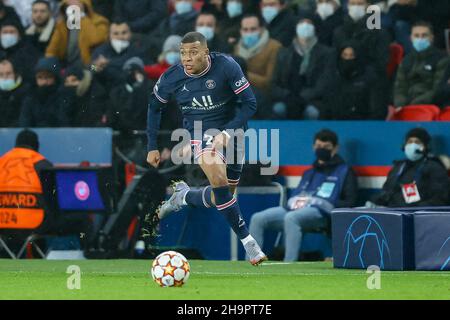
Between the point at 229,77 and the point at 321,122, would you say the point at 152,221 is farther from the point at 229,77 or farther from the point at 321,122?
the point at 229,77

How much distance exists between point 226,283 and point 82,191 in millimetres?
4453

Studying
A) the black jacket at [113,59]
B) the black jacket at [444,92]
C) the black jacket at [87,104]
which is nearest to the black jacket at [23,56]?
the black jacket at [113,59]

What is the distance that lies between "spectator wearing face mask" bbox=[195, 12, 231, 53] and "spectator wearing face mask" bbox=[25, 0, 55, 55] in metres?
2.32

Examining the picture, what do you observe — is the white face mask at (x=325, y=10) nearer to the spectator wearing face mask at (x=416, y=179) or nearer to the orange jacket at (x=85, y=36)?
the spectator wearing face mask at (x=416, y=179)

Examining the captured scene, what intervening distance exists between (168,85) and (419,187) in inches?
122

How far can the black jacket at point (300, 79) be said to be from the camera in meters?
15.1

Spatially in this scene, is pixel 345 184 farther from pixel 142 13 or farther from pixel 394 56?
pixel 142 13

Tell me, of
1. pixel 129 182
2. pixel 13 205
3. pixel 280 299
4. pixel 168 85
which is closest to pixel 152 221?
pixel 129 182

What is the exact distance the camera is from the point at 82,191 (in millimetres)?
14539

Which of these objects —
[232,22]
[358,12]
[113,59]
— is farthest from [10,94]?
[358,12]

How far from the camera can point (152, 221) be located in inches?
576

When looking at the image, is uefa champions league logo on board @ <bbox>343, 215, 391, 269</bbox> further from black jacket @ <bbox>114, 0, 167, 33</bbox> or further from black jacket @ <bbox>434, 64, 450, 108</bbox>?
black jacket @ <bbox>114, 0, 167, 33</bbox>

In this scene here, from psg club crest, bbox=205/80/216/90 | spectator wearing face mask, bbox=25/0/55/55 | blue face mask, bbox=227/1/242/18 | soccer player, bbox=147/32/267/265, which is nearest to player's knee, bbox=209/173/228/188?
soccer player, bbox=147/32/267/265

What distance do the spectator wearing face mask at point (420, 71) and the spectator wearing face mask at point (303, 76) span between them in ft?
2.74
